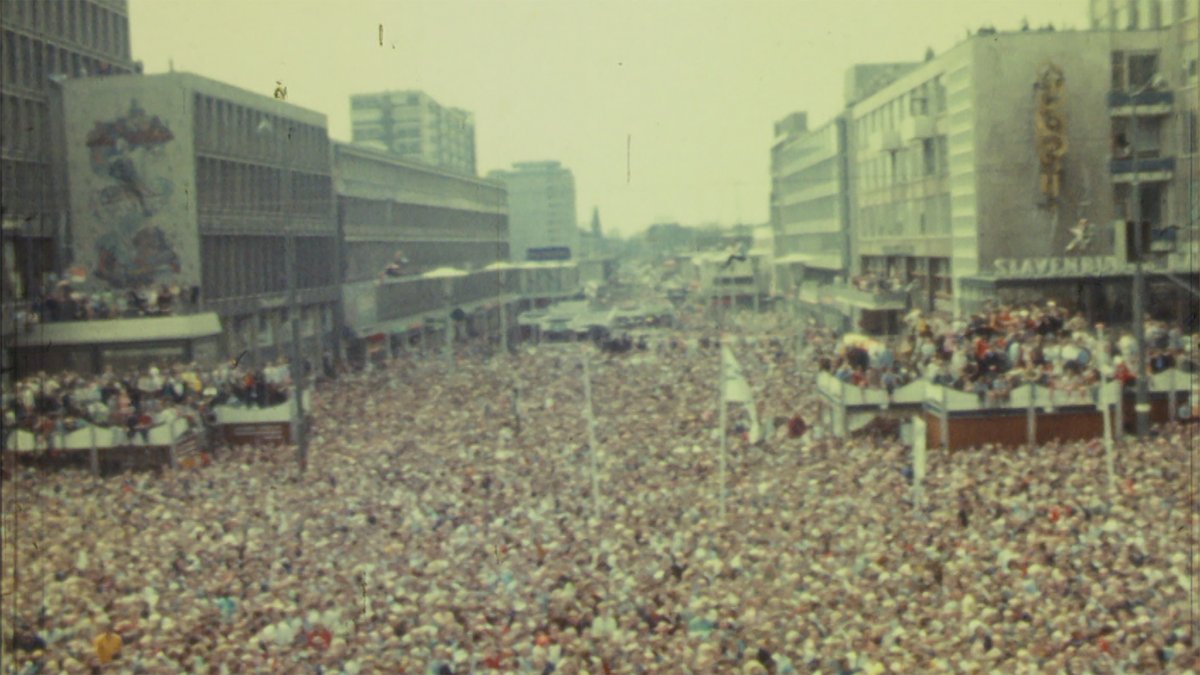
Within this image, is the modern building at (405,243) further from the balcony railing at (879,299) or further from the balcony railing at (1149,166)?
the balcony railing at (1149,166)

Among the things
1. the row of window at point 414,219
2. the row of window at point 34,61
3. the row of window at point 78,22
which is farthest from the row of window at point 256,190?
the row of window at point 78,22

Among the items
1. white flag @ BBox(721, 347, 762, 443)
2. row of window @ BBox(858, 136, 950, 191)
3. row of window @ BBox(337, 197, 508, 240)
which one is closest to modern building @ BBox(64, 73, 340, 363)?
row of window @ BBox(337, 197, 508, 240)

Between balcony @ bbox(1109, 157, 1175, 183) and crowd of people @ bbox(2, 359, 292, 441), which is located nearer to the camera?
crowd of people @ bbox(2, 359, 292, 441)

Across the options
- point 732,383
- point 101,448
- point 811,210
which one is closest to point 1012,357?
point 732,383

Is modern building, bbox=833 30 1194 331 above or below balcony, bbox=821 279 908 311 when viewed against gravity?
above

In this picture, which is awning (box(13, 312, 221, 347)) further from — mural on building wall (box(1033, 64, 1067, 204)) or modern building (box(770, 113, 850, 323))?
modern building (box(770, 113, 850, 323))

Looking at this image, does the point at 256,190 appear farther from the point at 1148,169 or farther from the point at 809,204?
the point at 809,204

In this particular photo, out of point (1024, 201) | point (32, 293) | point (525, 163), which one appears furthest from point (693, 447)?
point (525, 163)

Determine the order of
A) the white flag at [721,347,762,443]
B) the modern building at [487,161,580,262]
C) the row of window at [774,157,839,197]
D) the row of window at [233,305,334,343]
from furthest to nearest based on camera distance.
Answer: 1. the modern building at [487,161,580,262]
2. the row of window at [774,157,839,197]
3. the row of window at [233,305,334,343]
4. the white flag at [721,347,762,443]
